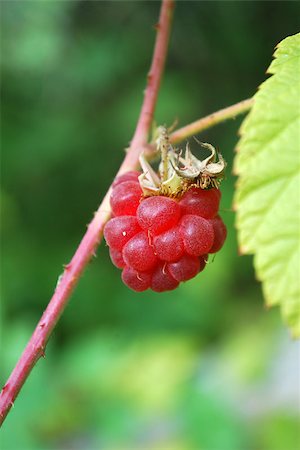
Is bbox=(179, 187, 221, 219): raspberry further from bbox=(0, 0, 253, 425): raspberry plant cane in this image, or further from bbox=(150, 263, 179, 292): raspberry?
bbox=(150, 263, 179, 292): raspberry

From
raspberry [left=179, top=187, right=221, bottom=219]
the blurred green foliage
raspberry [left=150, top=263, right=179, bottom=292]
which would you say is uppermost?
raspberry [left=179, top=187, right=221, bottom=219]

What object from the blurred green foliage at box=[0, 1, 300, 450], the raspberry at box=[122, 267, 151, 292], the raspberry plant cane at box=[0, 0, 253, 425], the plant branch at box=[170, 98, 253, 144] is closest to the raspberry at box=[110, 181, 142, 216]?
the raspberry plant cane at box=[0, 0, 253, 425]

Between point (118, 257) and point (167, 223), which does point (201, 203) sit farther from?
point (118, 257)

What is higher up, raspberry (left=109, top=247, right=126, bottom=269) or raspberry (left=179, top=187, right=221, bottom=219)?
raspberry (left=179, top=187, right=221, bottom=219)

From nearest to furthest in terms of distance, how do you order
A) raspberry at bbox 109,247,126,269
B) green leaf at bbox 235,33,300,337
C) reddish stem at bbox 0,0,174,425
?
1. green leaf at bbox 235,33,300,337
2. reddish stem at bbox 0,0,174,425
3. raspberry at bbox 109,247,126,269

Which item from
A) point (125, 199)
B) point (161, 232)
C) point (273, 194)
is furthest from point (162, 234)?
point (273, 194)

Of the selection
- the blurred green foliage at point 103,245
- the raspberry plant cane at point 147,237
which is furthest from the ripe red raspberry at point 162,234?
the blurred green foliage at point 103,245

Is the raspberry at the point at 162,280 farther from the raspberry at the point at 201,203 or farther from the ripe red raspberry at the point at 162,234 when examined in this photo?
the raspberry at the point at 201,203
